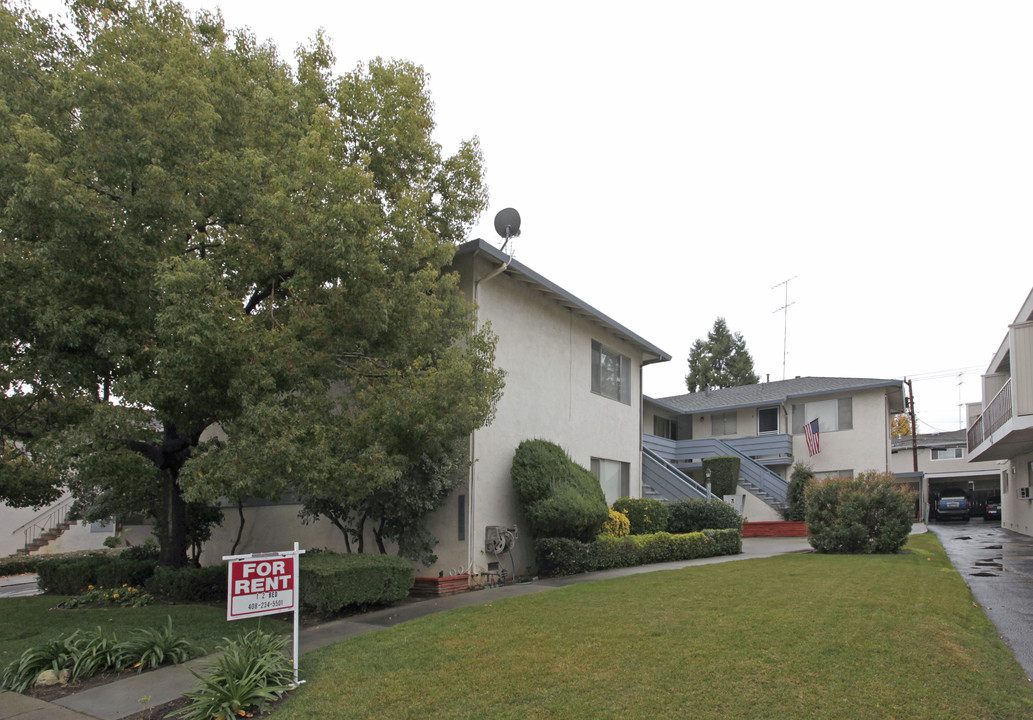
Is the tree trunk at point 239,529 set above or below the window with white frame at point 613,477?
below

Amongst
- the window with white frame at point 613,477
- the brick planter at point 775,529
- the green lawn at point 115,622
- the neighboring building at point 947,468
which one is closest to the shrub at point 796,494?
the brick planter at point 775,529

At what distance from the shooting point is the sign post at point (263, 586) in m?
6.43

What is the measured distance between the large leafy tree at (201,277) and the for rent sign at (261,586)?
71.3 inches

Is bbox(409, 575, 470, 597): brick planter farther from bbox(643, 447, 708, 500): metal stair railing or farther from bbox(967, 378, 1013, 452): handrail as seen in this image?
bbox(967, 378, 1013, 452): handrail

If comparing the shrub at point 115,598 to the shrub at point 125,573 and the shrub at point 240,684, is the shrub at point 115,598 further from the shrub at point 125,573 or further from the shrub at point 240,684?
the shrub at point 240,684

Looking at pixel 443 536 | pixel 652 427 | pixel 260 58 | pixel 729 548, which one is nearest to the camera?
pixel 260 58

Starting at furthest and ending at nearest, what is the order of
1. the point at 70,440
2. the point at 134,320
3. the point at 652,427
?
the point at 652,427, the point at 134,320, the point at 70,440

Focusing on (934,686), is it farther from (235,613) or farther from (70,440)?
(70,440)

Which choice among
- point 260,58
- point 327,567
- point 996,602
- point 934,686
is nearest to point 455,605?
point 327,567

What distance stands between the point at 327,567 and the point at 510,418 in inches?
204

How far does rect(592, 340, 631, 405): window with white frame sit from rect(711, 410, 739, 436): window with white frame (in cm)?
1643

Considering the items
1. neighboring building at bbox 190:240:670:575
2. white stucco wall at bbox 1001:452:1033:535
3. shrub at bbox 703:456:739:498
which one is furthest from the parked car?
neighboring building at bbox 190:240:670:575

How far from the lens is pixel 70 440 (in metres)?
8.58

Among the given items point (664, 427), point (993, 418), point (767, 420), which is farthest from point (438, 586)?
point (767, 420)
